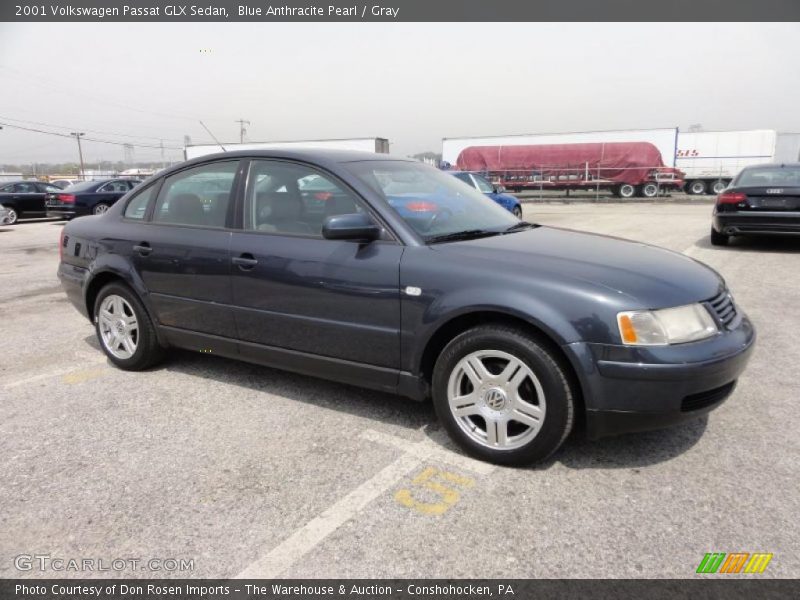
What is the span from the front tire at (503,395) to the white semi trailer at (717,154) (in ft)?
101

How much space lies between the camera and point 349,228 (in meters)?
3.04

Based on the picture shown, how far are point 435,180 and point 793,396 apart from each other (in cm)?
269

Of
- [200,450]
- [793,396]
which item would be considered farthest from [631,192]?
[200,450]

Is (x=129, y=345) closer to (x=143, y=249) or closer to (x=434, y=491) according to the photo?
(x=143, y=249)

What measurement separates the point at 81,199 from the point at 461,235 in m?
17.6

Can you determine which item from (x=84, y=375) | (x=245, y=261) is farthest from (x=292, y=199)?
(x=84, y=375)

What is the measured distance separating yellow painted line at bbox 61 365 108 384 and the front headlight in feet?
12.1

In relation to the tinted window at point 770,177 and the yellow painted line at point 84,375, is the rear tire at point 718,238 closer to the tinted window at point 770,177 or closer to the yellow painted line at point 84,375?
the tinted window at point 770,177

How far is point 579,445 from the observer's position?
3.10 meters

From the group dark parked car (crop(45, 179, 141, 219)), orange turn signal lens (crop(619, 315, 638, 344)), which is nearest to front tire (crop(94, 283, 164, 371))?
orange turn signal lens (crop(619, 315, 638, 344))

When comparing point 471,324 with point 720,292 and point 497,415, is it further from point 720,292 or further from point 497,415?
point 720,292

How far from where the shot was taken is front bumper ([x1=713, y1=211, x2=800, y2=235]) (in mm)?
8672

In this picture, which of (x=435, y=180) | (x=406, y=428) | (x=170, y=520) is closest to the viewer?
(x=170, y=520)

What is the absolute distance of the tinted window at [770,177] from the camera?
884cm
